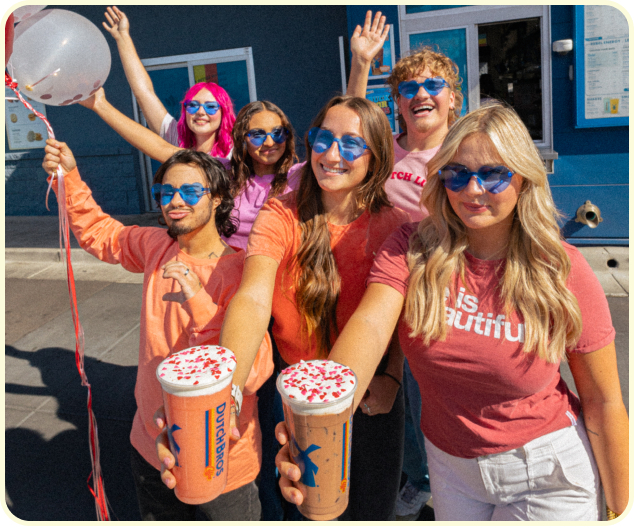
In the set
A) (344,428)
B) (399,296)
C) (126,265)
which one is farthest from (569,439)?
(126,265)

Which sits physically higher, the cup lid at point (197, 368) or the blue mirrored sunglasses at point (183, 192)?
the blue mirrored sunglasses at point (183, 192)

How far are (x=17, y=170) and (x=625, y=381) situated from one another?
10458 millimetres

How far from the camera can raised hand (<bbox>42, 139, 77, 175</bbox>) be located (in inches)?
82.3

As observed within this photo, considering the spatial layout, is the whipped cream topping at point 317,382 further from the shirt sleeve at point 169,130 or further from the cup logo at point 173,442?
the shirt sleeve at point 169,130

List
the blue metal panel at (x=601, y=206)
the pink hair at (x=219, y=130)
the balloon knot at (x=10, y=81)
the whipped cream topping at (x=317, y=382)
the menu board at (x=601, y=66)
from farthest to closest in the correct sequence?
the blue metal panel at (x=601, y=206), the menu board at (x=601, y=66), the pink hair at (x=219, y=130), the balloon knot at (x=10, y=81), the whipped cream topping at (x=317, y=382)

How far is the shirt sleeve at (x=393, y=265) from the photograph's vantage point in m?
1.65

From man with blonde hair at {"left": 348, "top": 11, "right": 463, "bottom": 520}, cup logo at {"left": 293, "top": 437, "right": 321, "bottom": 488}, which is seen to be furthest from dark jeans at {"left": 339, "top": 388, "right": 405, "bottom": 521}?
cup logo at {"left": 293, "top": 437, "right": 321, "bottom": 488}

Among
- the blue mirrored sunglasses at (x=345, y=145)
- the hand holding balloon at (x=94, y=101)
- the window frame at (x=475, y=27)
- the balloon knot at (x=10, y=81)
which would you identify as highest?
the window frame at (x=475, y=27)

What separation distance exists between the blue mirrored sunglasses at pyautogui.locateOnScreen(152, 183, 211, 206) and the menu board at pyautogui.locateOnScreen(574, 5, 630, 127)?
5417 mm

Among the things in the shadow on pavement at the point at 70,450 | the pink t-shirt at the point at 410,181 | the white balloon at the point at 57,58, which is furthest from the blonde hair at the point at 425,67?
the shadow on pavement at the point at 70,450

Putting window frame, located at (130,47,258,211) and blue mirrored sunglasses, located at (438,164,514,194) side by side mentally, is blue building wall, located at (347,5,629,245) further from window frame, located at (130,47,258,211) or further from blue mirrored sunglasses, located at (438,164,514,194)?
blue mirrored sunglasses, located at (438,164,514,194)

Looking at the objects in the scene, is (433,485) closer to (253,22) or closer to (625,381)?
(625,381)

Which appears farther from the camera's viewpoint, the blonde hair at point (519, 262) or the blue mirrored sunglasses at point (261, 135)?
the blue mirrored sunglasses at point (261, 135)

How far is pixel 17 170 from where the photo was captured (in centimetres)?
991
